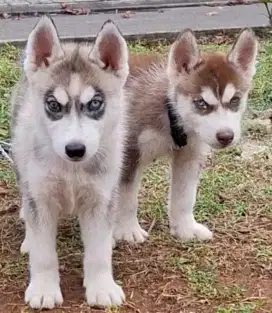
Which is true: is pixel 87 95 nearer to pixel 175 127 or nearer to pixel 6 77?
pixel 175 127

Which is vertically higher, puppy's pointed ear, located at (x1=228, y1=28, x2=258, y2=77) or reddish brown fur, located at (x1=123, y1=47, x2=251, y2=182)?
puppy's pointed ear, located at (x1=228, y1=28, x2=258, y2=77)

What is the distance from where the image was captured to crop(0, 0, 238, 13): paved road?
10.9 metres

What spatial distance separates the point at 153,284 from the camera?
497cm

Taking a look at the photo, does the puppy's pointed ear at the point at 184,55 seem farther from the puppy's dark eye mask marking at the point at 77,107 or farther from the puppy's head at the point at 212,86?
the puppy's dark eye mask marking at the point at 77,107

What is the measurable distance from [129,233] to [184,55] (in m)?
1.13

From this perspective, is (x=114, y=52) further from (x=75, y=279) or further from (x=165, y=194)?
(x=165, y=194)

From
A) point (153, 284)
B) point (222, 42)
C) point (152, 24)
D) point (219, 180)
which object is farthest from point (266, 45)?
point (153, 284)

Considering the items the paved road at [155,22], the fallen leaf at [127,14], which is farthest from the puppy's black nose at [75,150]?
the fallen leaf at [127,14]

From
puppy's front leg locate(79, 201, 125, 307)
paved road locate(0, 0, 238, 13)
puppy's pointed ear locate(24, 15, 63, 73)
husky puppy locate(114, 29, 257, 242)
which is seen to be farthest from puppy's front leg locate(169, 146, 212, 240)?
paved road locate(0, 0, 238, 13)

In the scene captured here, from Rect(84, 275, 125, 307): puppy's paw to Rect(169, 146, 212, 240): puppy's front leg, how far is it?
34.3 inches

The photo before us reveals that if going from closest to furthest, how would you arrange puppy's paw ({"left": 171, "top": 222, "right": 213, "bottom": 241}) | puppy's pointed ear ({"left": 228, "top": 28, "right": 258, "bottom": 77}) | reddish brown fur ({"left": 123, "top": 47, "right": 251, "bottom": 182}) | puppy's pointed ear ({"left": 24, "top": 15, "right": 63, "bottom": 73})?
puppy's pointed ear ({"left": 24, "top": 15, "right": 63, "bottom": 73}) < reddish brown fur ({"left": 123, "top": 47, "right": 251, "bottom": 182}) < puppy's pointed ear ({"left": 228, "top": 28, "right": 258, "bottom": 77}) < puppy's paw ({"left": 171, "top": 222, "right": 213, "bottom": 241})

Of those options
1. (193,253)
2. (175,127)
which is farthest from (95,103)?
(193,253)

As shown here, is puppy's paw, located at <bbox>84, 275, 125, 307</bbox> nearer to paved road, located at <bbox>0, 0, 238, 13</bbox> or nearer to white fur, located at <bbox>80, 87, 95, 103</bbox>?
white fur, located at <bbox>80, 87, 95, 103</bbox>

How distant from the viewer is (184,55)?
521cm
